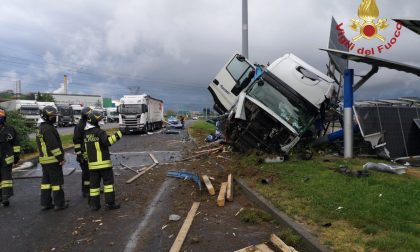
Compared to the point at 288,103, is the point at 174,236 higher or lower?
lower

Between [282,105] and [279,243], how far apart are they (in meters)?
6.72

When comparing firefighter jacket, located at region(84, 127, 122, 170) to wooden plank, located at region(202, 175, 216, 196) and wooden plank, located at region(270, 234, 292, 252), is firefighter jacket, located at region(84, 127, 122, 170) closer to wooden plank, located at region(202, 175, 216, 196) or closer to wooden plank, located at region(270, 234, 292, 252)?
wooden plank, located at region(202, 175, 216, 196)

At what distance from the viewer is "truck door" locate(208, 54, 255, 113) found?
13.9 metres

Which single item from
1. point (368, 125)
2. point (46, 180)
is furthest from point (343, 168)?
point (46, 180)

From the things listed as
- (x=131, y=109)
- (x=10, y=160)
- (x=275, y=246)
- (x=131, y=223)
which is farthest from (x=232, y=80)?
(x=131, y=109)

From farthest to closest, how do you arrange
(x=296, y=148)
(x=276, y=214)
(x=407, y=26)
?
Answer: (x=296, y=148), (x=407, y=26), (x=276, y=214)

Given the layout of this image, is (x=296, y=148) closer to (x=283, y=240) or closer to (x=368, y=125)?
(x=368, y=125)

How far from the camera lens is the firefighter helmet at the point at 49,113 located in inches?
298

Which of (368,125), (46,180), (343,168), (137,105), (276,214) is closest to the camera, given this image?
(276,214)

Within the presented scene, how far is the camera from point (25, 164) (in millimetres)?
13453

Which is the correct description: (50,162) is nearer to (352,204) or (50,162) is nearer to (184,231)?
(184,231)

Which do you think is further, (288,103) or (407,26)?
(288,103)

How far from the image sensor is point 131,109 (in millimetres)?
31828

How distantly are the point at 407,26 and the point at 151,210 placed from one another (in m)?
5.28
